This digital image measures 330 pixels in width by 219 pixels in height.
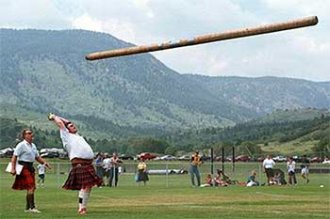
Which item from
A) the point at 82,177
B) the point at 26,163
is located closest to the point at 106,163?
the point at 26,163

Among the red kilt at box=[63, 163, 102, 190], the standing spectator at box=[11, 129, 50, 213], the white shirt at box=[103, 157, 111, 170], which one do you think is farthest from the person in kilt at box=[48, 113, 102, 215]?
the white shirt at box=[103, 157, 111, 170]

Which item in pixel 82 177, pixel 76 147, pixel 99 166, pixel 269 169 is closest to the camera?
pixel 76 147

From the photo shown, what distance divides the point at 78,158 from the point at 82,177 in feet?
1.14

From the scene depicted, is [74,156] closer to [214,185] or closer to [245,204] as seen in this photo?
[245,204]

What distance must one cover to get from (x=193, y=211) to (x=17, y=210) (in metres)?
3.17

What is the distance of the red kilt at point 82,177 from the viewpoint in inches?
577

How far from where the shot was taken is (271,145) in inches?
6240

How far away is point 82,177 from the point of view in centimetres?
1473

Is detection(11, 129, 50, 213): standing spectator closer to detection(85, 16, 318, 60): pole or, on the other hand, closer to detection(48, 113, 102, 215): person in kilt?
detection(48, 113, 102, 215): person in kilt

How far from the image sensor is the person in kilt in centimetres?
1457

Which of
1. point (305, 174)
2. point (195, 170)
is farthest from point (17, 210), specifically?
point (305, 174)

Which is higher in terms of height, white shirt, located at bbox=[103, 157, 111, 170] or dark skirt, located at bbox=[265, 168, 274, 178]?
white shirt, located at bbox=[103, 157, 111, 170]

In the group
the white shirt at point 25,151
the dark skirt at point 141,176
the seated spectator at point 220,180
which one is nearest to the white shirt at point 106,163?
the dark skirt at point 141,176

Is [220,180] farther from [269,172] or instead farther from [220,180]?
[269,172]
